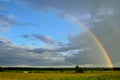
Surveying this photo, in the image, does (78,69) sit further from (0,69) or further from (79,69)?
(0,69)

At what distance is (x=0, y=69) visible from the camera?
136875 millimetres

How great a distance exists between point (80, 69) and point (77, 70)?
1.91m

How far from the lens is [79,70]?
449 feet

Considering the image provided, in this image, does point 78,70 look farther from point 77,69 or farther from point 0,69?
point 0,69

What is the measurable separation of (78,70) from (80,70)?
1200mm

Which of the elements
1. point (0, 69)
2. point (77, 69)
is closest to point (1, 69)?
point (0, 69)

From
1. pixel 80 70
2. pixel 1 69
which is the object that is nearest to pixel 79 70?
pixel 80 70

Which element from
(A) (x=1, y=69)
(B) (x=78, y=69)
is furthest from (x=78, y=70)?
(A) (x=1, y=69)

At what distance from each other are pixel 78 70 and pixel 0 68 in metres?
45.7

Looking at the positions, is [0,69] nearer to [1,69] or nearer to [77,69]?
[1,69]

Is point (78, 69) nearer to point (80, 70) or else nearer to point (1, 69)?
point (80, 70)

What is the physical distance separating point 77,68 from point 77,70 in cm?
117

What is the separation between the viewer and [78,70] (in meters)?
137

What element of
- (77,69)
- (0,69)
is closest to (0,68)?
(0,69)
